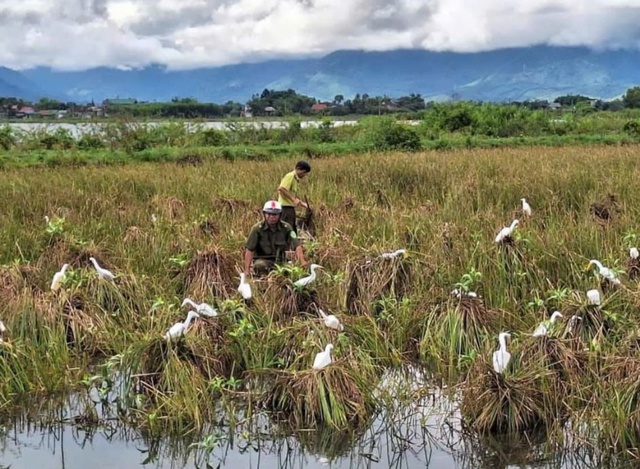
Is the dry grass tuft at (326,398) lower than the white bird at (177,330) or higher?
lower

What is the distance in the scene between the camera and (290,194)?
28.9 ft

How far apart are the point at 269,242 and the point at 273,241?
0.04 m

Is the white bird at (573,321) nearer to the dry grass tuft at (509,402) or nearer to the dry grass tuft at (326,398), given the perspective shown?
the dry grass tuft at (509,402)

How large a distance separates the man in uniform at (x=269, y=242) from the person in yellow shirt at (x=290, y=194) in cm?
106

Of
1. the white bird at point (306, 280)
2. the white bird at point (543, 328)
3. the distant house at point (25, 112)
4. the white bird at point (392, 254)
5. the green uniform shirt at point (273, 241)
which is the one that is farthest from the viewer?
the distant house at point (25, 112)

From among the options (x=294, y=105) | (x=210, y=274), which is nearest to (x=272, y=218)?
(x=210, y=274)

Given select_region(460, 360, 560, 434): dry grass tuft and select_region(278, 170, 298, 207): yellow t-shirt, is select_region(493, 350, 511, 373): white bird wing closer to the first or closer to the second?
select_region(460, 360, 560, 434): dry grass tuft

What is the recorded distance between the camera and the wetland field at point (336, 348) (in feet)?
16.5

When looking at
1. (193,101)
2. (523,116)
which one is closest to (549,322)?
(523,116)

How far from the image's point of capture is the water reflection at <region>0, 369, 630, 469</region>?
16.1 ft

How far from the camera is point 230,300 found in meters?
6.27

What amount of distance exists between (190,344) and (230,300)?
73 centimetres

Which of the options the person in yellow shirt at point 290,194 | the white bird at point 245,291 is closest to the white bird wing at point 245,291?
the white bird at point 245,291

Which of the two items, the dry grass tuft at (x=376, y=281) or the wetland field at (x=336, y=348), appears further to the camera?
the dry grass tuft at (x=376, y=281)
